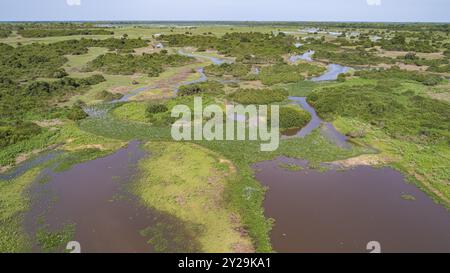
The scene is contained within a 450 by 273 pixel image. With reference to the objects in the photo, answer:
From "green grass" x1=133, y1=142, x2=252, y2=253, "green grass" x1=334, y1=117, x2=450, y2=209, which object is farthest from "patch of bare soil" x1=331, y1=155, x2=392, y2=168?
"green grass" x1=133, y1=142, x2=252, y2=253

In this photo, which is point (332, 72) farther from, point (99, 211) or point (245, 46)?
point (99, 211)

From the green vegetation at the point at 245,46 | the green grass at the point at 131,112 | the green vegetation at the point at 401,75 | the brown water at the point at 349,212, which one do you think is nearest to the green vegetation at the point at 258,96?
the green grass at the point at 131,112

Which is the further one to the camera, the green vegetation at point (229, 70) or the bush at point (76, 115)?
the green vegetation at point (229, 70)

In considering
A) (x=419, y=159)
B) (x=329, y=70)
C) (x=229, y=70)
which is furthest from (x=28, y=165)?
(x=329, y=70)

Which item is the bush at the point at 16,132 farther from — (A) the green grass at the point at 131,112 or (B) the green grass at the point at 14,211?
(A) the green grass at the point at 131,112

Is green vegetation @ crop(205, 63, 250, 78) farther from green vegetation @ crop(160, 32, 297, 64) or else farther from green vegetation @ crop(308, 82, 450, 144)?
green vegetation @ crop(308, 82, 450, 144)

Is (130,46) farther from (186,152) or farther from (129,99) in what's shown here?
(186,152)

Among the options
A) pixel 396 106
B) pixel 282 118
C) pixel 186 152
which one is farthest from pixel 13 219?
pixel 396 106
